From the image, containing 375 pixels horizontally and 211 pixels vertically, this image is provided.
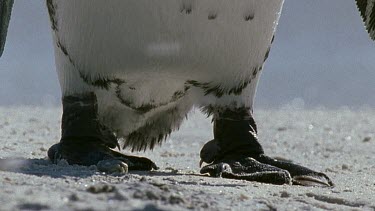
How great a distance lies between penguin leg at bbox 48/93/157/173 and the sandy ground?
0.10m

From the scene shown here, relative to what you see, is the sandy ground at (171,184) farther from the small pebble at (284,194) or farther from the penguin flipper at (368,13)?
the penguin flipper at (368,13)

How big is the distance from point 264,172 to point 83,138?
2.20ft

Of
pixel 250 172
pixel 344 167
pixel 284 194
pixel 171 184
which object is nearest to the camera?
pixel 171 184

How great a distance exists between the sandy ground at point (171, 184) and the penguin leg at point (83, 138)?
99 millimetres

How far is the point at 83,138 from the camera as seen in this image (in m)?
3.55

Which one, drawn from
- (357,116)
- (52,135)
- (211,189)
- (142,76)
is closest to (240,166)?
(142,76)

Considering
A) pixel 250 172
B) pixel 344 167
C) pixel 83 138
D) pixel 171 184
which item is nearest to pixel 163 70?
pixel 83 138

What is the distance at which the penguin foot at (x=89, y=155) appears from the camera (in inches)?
133

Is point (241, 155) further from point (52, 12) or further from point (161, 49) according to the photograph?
point (52, 12)

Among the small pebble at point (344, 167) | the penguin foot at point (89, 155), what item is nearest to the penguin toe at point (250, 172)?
the penguin foot at point (89, 155)

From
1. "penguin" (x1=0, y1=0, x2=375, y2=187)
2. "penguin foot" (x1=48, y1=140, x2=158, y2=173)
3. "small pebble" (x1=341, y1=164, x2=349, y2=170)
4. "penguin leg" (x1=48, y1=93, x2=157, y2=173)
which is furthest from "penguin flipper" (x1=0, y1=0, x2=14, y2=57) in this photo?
"small pebble" (x1=341, y1=164, x2=349, y2=170)

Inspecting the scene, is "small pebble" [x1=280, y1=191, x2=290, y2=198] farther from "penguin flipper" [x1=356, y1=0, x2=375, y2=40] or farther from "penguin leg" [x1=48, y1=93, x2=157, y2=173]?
"penguin flipper" [x1=356, y1=0, x2=375, y2=40]

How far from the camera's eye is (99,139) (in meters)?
3.58

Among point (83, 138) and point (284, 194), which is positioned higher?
point (83, 138)
